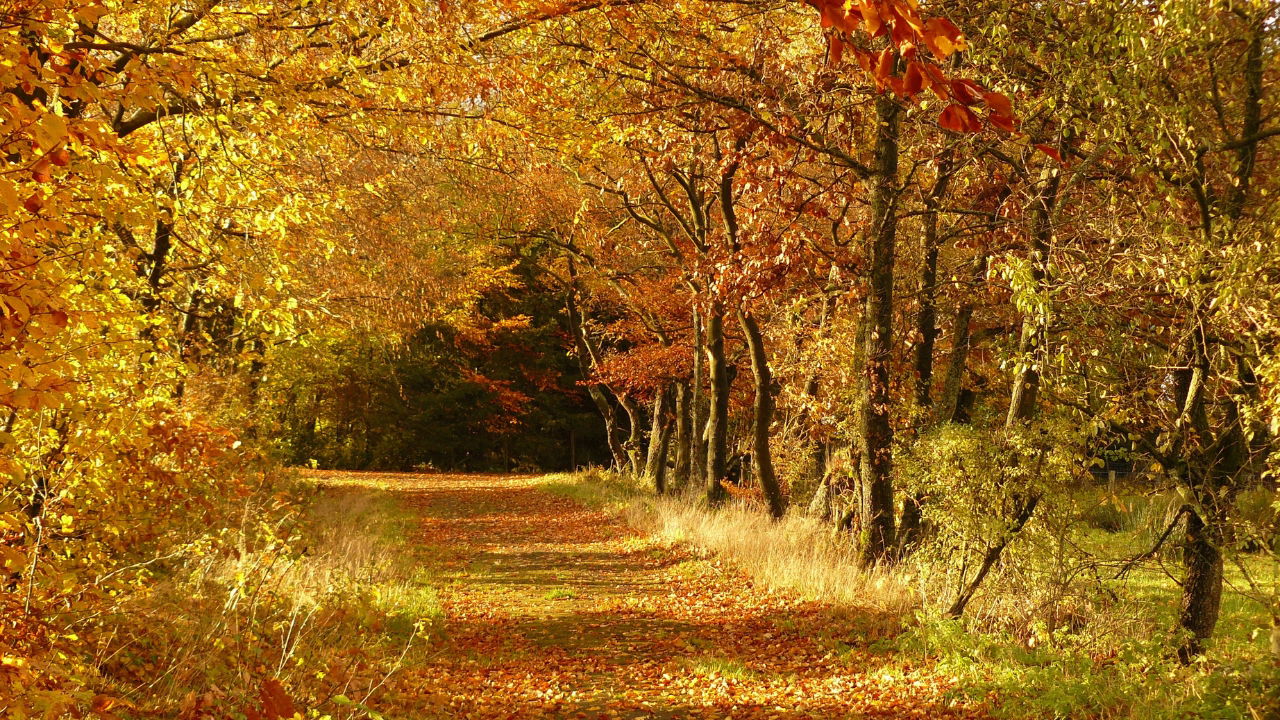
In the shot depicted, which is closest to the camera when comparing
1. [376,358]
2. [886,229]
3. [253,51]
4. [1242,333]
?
[1242,333]

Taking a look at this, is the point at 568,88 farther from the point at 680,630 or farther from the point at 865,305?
the point at 680,630

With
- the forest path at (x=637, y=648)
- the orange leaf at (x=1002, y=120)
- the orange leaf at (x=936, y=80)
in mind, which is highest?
the orange leaf at (x=936, y=80)

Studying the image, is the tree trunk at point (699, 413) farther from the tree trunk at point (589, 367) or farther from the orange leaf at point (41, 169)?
the orange leaf at point (41, 169)

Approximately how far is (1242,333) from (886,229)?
4704 millimetres

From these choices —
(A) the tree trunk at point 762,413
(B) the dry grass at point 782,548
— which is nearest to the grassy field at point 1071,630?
(B) the dry grass at point 782,548

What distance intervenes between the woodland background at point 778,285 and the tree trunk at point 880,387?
5 centimetres

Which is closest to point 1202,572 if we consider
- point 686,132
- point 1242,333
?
point 1242,333

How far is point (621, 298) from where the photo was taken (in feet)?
73.5

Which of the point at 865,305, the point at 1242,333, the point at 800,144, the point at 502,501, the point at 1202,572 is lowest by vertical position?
the point at 502,501

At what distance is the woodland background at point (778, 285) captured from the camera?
438 cm

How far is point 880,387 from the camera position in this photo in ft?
31.9

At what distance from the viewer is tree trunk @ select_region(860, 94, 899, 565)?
971 centimetres

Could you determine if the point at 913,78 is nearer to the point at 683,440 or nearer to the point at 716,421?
the point at 716,421

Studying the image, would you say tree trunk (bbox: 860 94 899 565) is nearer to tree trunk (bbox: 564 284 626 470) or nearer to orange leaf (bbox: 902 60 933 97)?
orange leaf (bbox: 902 60 933 97)
